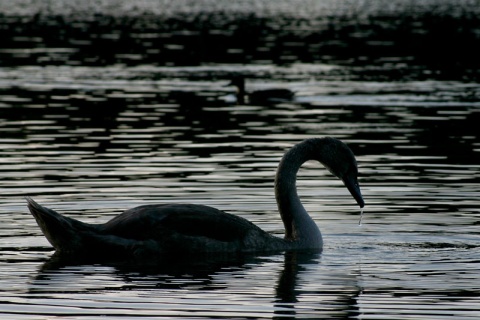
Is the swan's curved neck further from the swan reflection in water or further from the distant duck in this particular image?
the distant duck

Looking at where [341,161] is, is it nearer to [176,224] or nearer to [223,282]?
[176,224]

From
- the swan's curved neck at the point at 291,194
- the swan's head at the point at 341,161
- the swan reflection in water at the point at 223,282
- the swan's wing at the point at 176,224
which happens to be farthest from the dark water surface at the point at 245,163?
the swan's head at the point at 341,161

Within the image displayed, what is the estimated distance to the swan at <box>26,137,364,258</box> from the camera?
14633mm

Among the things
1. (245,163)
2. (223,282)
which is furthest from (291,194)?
(245,163)

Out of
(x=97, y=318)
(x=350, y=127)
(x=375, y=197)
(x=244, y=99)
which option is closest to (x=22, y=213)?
(x=375, y=197)

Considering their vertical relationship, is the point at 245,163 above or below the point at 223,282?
below

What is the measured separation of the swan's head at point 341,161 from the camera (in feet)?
52.6

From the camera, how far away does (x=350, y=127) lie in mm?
28875

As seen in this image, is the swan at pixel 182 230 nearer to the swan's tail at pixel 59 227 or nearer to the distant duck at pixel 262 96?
the swan's tail at pixel 59 227

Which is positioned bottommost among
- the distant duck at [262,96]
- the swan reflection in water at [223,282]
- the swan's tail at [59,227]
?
the distant duck at [262,96]

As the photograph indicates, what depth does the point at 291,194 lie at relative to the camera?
1609 centimetres

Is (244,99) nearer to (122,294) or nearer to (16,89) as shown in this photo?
(16,89)

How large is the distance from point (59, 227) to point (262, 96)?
21355mm

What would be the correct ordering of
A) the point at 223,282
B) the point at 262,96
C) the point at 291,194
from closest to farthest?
the point at 223,282
the point at 291,194
the point at 262,96
